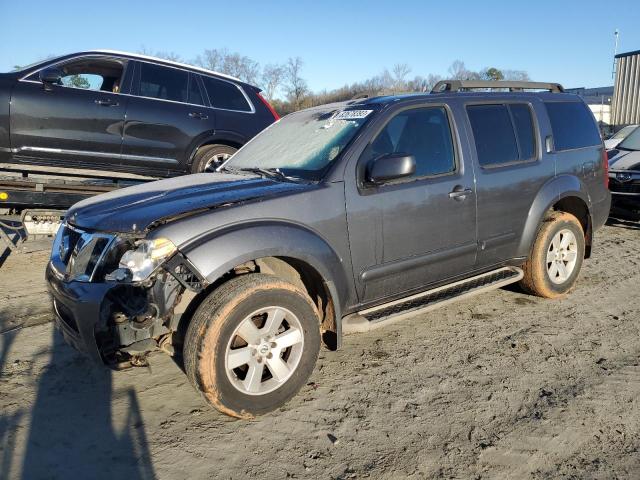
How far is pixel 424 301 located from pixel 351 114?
4.82ft

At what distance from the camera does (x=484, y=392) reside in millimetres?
3301

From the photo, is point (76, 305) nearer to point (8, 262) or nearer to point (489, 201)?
point (489, 201)

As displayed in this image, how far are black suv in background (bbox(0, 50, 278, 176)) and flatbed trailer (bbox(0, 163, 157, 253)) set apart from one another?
1.35ft

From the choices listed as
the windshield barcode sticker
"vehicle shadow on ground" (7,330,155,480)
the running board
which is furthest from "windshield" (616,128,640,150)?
"vehicle shadow on ground" (7,330,155,480)

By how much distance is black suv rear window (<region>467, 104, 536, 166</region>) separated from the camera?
4.25 meters

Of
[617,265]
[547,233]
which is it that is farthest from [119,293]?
[617,265]

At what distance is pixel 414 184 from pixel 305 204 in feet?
3.06

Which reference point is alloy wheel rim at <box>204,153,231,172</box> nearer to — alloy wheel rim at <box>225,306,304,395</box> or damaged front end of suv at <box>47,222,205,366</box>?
damaged front end of suv at <box>47,222,205,366</box>

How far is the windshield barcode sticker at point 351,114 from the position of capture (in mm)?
3782

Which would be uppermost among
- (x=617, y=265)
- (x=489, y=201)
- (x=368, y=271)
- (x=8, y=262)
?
(x=489, y=201)

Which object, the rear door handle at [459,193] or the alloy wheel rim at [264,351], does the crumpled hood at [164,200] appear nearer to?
the alloy wheel rim at [264,351]

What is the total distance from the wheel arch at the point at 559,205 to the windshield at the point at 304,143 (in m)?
1.84

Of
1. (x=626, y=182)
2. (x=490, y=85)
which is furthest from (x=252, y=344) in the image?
(x=626, y=182)

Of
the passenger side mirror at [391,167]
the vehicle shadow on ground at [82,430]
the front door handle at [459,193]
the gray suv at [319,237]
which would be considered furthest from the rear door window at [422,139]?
the vehicle shadow on ground at [82,430]
